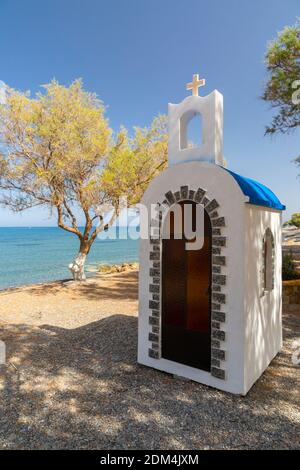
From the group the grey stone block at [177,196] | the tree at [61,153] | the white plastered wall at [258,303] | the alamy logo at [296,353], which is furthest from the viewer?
the tree at [61,153]

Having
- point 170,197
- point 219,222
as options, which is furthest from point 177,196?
point 219,222

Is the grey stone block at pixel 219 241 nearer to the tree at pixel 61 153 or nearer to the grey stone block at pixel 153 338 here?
the grey stone block at pixel 153 338

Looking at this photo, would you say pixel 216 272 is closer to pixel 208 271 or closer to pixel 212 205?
pixel 208 271

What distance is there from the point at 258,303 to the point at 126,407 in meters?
2.91

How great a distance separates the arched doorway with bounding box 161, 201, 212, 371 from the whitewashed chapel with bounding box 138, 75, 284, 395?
0.06 feet

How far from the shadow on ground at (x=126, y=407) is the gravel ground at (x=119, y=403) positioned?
1cm

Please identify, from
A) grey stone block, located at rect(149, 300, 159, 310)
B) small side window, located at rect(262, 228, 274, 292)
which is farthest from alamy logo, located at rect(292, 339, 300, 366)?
grey stone block, located at rect(149, 300, 159, 310)

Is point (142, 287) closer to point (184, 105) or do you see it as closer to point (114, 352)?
point (114, 352)

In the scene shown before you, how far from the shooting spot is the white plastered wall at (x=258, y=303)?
15.1 feet

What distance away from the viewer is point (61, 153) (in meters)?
11.9

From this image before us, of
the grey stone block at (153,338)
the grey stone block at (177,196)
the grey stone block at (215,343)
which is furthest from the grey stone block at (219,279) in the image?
the grey stone block at (153,338)

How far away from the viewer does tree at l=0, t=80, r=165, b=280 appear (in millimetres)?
11688

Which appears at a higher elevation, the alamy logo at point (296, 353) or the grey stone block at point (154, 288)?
the grey stone block at point (154, 288)

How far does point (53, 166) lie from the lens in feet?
40.2
